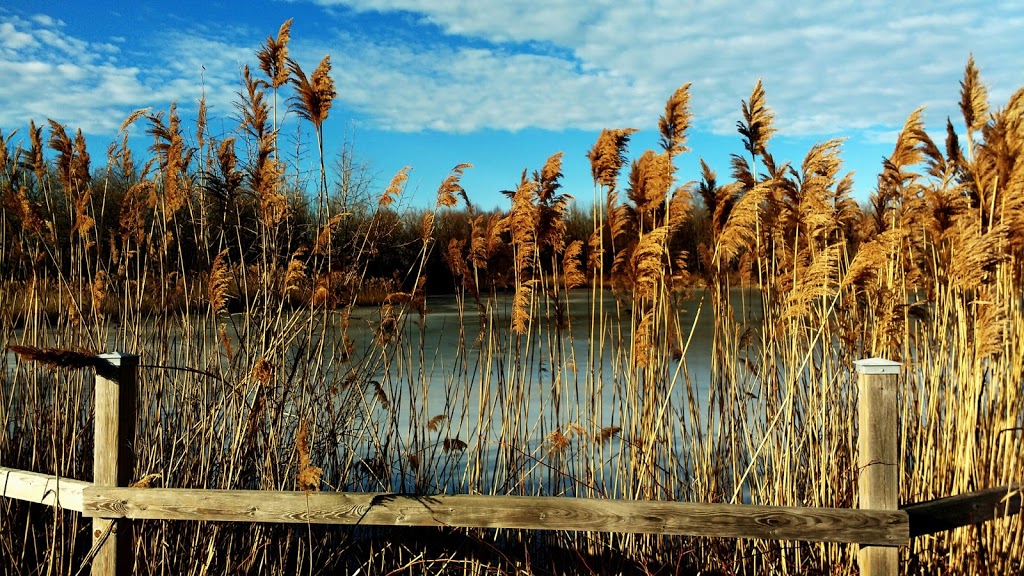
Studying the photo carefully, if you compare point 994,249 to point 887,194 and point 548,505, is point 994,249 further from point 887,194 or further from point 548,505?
point 548,505

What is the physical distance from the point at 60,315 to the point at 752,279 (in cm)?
364

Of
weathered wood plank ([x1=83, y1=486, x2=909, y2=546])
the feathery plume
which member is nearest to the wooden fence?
weathered wood plank ([x1=83, y1=486, x2=909, y2=546])

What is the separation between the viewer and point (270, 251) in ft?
10.8

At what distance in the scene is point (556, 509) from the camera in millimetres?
2682

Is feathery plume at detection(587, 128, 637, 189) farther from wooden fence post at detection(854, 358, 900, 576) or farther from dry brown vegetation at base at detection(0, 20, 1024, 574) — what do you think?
wooden fence post at detection(854, 358, 900, 576)

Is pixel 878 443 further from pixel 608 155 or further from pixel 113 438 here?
pixel 113 438

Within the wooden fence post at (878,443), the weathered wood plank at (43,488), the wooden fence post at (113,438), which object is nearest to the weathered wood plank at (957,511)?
the wooden fence post at (878,443)

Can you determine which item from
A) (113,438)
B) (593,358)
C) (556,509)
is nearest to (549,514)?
(556,509)

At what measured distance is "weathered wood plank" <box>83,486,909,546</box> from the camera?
2.68 metres

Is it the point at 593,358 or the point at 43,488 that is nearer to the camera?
the point at 43,488

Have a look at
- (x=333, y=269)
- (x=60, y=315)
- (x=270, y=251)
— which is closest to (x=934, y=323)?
(x=333, y=269)

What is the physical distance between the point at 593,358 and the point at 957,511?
5.18ft

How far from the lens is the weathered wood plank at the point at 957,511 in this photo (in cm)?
275

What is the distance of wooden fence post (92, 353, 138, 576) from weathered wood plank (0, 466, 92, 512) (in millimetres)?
112
